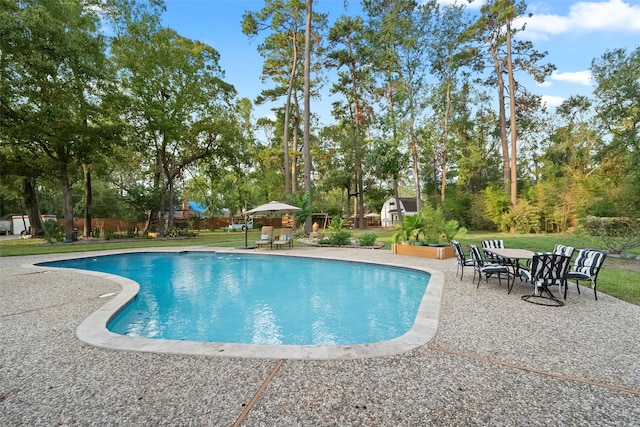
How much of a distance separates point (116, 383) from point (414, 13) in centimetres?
2612

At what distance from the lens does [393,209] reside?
43562 mm

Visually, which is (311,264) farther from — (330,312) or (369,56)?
(369,56)

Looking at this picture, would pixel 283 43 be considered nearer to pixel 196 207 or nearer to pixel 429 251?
pixel 429 251

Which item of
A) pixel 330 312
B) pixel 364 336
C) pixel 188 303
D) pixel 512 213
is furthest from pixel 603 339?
pixel 512 213

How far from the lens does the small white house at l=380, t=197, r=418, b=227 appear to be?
137 feet

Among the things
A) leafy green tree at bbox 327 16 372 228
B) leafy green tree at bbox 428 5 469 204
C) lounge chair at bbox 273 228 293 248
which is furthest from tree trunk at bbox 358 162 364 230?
lounge chair at bbox 273 228 293 248

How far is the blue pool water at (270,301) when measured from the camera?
4.67 metres

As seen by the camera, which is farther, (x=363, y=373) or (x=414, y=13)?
(x=414, y=13)

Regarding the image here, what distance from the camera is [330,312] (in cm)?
568

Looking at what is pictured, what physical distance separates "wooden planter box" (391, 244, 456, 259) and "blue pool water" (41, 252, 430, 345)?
2.05 m

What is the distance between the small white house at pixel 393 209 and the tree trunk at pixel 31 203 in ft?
116

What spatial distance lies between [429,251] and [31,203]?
26108mm

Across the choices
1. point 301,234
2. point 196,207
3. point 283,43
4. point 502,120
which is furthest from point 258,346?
point 196,207

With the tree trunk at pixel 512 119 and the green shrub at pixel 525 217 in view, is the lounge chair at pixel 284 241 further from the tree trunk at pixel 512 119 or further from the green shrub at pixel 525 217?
the tree trunk at pixel 512 119
